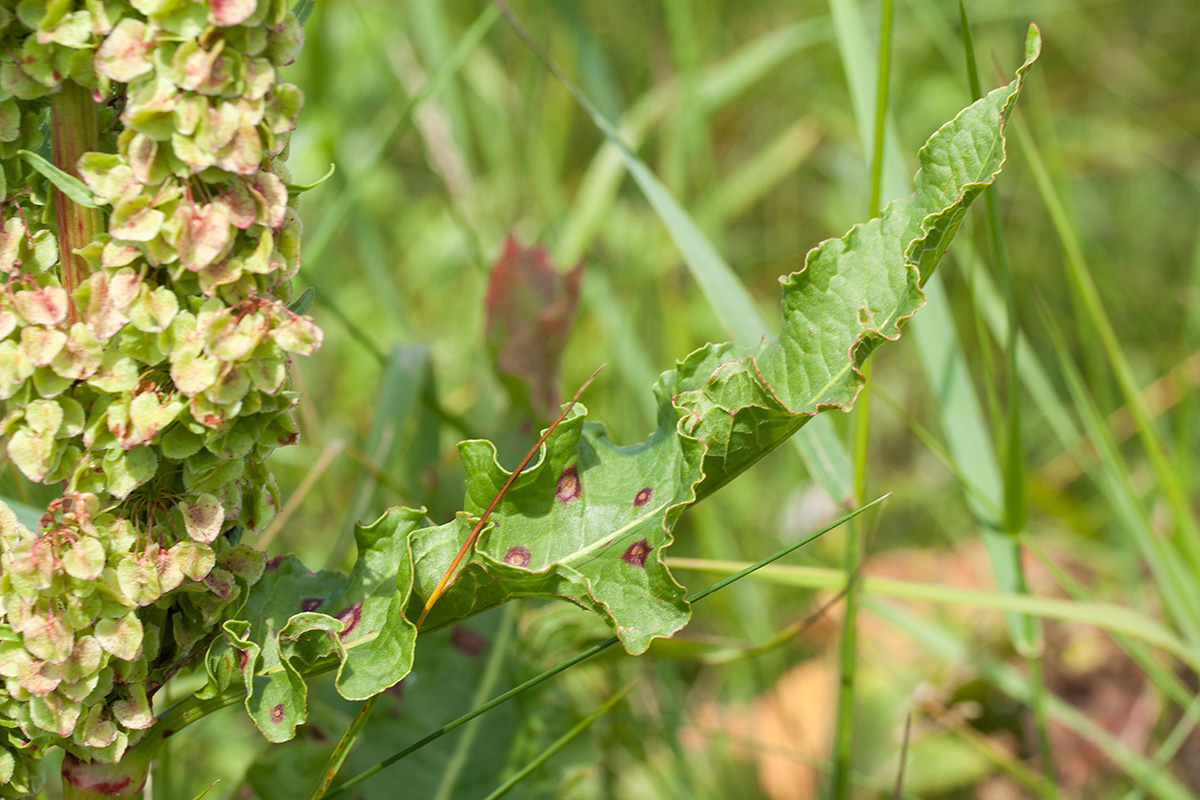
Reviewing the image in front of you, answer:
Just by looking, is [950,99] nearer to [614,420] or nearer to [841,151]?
[841,151]

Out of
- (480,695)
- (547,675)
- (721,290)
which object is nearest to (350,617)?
(547,675)

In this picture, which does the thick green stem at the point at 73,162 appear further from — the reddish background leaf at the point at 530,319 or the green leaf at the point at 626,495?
the reddish background leaf at the point at 530,319

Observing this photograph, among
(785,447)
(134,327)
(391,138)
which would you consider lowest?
(785,447)

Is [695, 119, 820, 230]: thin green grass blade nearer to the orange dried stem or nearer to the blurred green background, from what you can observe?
the blurred green background

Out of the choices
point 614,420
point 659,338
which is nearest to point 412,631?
point 614,420

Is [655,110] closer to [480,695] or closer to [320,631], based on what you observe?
[480,695]

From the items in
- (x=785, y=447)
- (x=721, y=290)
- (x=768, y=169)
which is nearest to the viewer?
(x=721, y=290)
